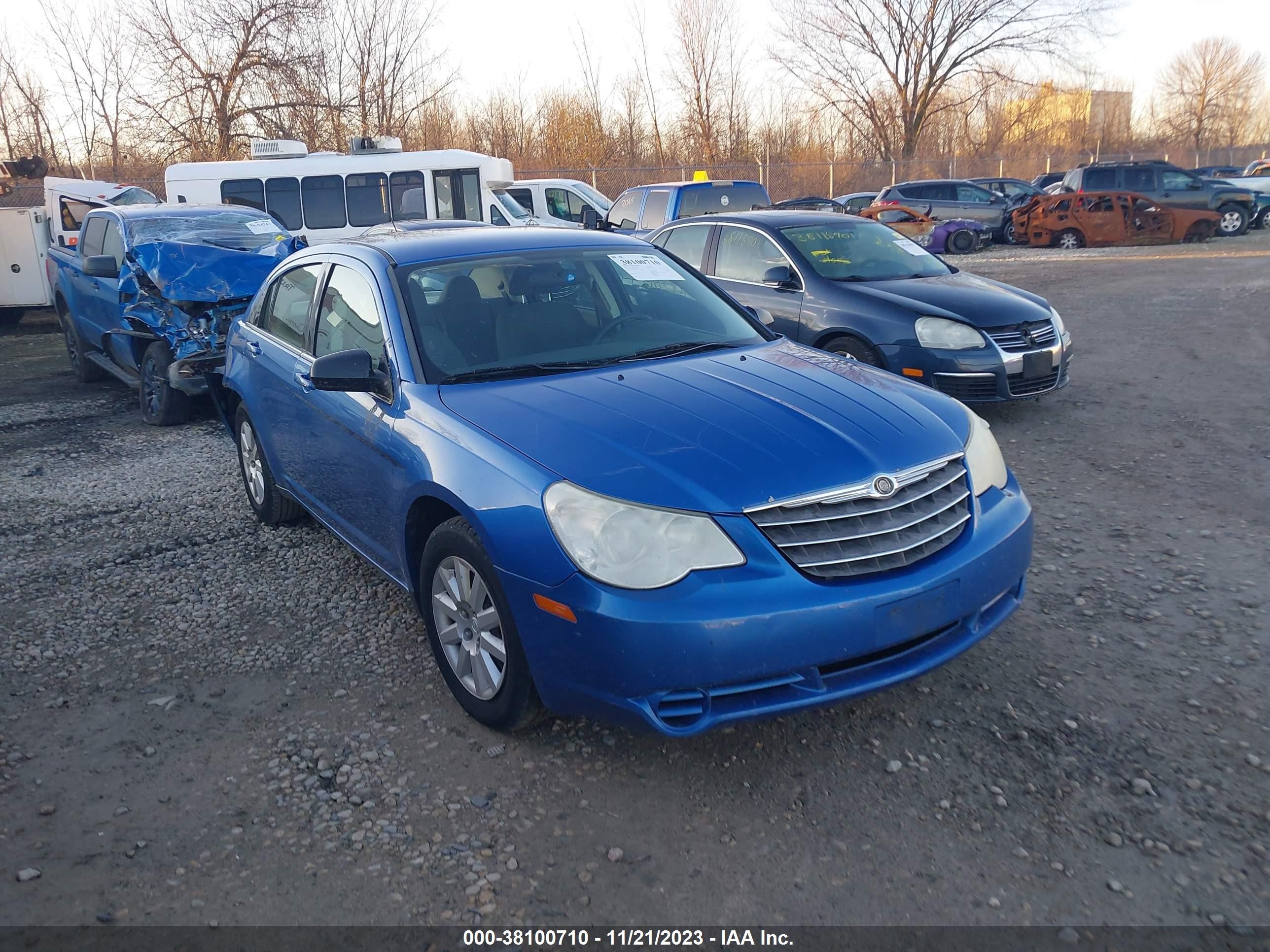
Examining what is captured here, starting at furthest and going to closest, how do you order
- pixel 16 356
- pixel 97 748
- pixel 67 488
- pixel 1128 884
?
1. pixel 16 356
2. pixel 67 488
3. pixel 97 748
4. pixel 1128 884

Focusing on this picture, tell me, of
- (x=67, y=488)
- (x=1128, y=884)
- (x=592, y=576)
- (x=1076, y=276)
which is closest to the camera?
(x=1128, y=884)

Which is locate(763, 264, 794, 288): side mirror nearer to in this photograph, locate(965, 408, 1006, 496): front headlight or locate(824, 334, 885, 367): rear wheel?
locate(824, 334, 885, 367): rear wheel

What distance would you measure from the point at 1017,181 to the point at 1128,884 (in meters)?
29.1

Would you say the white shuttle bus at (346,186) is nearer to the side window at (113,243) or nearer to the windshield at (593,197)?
the windshield at (593,197)

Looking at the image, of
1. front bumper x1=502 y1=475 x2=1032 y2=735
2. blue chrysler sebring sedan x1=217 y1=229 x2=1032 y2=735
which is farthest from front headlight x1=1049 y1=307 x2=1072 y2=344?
front bumper x1=502 y1=475 x2=1032 y2=735

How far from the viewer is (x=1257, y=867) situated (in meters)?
2.53

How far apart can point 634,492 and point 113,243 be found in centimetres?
849

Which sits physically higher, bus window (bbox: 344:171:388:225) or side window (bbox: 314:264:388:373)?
bus window (bbox: 344:171:388:225)

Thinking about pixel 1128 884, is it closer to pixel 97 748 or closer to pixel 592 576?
pixel 592 576

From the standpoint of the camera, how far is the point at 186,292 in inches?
320

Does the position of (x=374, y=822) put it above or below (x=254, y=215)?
below

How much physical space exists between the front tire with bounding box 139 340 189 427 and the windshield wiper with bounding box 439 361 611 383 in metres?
5.33

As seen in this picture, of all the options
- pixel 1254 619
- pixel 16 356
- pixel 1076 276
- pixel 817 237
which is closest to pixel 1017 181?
pixel 1076 276

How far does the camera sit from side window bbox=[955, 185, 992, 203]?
25062mm
